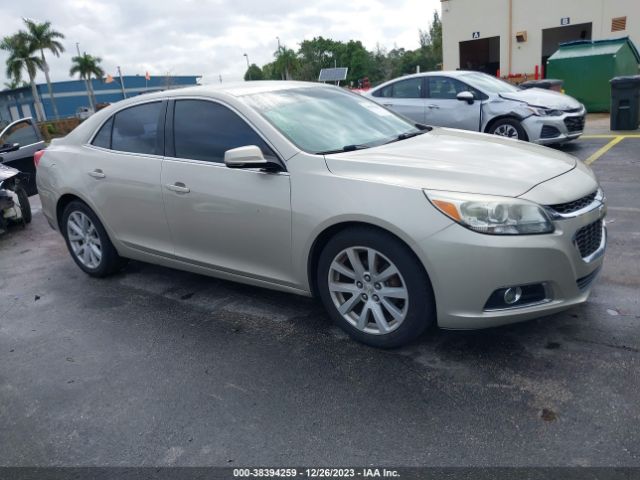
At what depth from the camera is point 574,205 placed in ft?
10.1

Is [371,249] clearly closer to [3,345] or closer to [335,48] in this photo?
[3,345]

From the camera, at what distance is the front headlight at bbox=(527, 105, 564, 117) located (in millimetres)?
8930

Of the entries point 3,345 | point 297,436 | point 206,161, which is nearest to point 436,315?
point 297,436

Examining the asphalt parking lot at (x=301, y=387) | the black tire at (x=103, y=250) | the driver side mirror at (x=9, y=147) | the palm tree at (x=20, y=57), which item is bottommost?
the asphalt parking lot at (x=301, y=387)

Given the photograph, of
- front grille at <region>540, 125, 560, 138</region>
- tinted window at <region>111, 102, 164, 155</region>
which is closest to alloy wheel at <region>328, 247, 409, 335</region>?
tinted window at <region>111, 102, 164, 155</region>

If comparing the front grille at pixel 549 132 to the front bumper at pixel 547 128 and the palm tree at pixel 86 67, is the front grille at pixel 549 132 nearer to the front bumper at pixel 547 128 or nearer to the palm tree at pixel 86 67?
the front bumper at pixel 547 128

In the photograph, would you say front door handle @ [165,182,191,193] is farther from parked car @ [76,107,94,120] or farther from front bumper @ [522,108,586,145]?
parked car @ [76,107,94,120]

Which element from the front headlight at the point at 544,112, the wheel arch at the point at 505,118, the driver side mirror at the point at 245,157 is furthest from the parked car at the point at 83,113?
the driver side mirror at the point at 245,157

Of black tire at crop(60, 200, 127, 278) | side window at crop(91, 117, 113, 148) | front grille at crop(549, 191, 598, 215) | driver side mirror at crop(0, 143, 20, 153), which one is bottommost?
black tire at crop(60, 200, 127, 278)

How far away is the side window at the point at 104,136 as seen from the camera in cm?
474

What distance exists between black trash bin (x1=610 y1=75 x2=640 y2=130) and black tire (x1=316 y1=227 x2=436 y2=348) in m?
10.1

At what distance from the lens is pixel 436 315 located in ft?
10.1

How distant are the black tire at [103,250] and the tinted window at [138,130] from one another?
687mm

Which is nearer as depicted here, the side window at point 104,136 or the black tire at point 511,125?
the side window at point 104,136
